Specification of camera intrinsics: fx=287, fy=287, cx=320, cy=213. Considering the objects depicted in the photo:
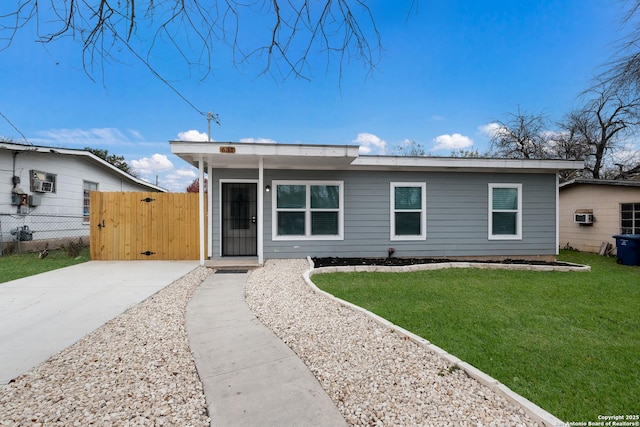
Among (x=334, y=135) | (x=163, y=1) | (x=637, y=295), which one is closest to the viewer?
(x=163, y=1)

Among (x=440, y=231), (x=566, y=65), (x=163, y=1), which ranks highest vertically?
(x=566, y=65)

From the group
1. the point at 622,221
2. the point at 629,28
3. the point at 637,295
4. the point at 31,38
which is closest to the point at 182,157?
the point at 31,38

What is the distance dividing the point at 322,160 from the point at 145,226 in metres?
4.86

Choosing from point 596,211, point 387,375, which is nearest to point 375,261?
point 387,375

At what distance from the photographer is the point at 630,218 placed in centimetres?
909

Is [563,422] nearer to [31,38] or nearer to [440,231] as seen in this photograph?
[31,38]

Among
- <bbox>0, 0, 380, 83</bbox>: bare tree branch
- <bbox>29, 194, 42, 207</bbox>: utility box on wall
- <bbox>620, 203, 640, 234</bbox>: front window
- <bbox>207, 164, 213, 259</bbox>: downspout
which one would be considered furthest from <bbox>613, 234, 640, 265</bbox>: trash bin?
<bbox>29, 194, 42, 207</bbox>: utility box on wall

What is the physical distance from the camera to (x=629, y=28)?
3816mm

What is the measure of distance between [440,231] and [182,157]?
6658mm

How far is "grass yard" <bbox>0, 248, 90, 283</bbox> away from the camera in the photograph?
556 centimetres

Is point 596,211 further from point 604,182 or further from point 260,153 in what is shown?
point 260,153

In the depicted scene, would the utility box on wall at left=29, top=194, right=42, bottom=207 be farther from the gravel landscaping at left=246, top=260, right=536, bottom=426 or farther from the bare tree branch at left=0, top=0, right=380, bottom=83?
the bare tree branch at left=0, top=0, right=380, bottom=83

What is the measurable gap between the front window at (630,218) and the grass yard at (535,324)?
4399 mm

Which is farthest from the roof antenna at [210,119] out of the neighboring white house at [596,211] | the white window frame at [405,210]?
the neighboring white house at [596,211]
